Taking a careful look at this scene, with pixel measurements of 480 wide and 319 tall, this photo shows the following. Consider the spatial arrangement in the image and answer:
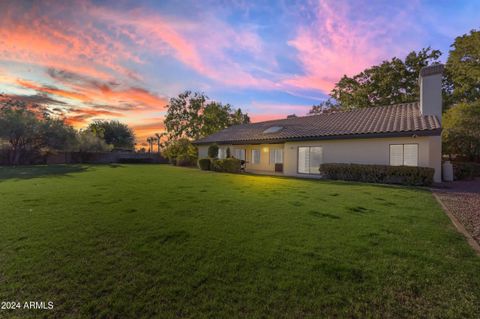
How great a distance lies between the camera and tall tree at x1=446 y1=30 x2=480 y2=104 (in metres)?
16.7

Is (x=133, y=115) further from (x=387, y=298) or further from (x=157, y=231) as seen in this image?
(x=387, y=298)

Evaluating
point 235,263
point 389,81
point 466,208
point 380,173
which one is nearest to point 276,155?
point 380,173

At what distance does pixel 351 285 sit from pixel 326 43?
1257cm

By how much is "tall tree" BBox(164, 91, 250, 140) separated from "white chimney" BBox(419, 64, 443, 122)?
24208 millimetres

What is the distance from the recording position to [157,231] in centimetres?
416

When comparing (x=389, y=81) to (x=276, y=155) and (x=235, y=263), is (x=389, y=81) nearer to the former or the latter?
(x=276, y=155)

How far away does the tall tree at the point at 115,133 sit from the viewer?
53.3 metres

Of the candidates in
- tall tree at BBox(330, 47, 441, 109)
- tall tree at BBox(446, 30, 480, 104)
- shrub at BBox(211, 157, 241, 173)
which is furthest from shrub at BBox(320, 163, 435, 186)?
tall tree at BBox(330, 47, 441, 109)

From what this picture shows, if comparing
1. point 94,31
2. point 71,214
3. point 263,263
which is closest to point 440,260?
point 263,263

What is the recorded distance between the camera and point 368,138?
12453mm

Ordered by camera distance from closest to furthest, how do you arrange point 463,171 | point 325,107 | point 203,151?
point 463,171
point 203,151
point 325,107

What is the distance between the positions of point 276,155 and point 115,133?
160ft

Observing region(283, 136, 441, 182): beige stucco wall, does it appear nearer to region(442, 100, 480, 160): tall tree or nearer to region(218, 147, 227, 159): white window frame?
region(442, 100, 480, 160): tall tree

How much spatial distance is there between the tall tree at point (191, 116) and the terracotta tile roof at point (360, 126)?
1353 centimetres
